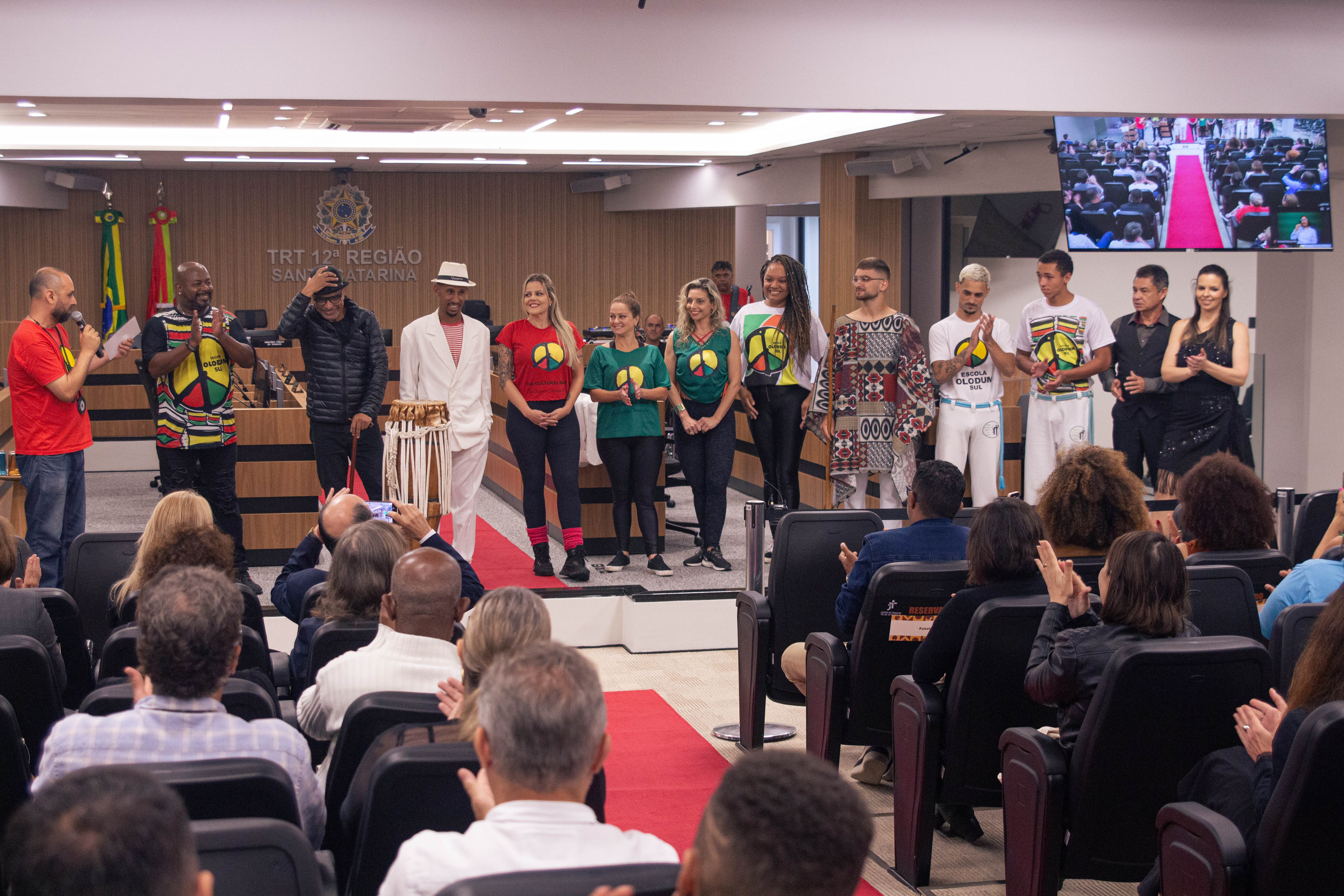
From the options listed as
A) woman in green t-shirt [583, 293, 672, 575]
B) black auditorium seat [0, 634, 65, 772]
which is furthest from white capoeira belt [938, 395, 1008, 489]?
black auditorium seat [0, 634, 65, 772]

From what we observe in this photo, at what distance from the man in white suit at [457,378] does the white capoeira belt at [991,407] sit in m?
2.37

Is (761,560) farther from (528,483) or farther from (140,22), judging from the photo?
(140,22)

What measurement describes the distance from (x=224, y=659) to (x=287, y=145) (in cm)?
1006

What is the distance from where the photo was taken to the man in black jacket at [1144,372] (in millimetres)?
6398

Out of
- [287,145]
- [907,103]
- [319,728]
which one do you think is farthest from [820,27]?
[287,145]

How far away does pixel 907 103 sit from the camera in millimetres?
5711

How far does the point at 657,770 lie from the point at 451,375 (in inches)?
101

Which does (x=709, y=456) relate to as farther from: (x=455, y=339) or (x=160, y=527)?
(x=160, y=527)

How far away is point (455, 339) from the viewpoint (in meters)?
6.16

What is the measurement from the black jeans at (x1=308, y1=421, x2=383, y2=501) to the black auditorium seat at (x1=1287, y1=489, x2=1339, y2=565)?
4.01m

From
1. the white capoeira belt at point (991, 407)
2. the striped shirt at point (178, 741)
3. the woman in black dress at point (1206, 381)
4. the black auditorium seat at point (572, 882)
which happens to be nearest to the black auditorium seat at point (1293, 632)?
the black auditorium seat at point (572, 882)

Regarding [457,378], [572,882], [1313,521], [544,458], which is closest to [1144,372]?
[1313,521]

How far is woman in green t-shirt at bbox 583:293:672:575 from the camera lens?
21.0 feet

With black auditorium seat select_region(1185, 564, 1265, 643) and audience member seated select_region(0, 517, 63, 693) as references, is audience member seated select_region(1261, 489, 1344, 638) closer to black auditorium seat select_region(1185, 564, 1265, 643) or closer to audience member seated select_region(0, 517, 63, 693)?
black auditorium seat select_region(1185, 564, 1265, 643)
